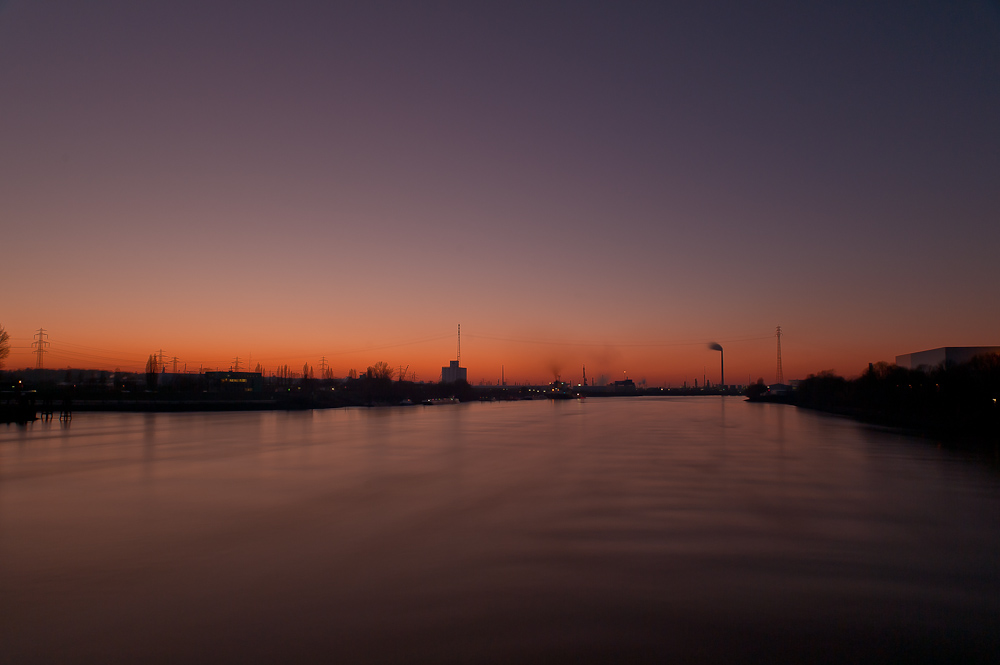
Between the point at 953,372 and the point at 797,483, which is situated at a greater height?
the point at 953,372

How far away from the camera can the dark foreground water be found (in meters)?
6.03

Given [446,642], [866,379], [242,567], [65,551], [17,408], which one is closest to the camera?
[446,642]

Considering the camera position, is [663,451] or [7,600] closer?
[7,600]

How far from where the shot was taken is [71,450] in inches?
920

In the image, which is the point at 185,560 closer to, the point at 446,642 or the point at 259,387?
the point at 446,642

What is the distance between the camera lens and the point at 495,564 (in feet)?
28.7

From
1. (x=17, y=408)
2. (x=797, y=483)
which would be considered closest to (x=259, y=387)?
(x=17, y=408)

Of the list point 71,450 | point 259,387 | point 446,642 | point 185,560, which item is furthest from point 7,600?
point 259,387

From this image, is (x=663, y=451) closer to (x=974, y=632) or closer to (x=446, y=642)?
(x=974, y=632)

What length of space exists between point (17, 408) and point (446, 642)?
145ft

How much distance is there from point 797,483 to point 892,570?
828cm

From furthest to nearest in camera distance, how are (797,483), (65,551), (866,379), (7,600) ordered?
(866,379)
(797,483)
(65,551)
(7,600)

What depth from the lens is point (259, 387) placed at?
114000 millimetres

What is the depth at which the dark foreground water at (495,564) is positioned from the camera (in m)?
6.03
